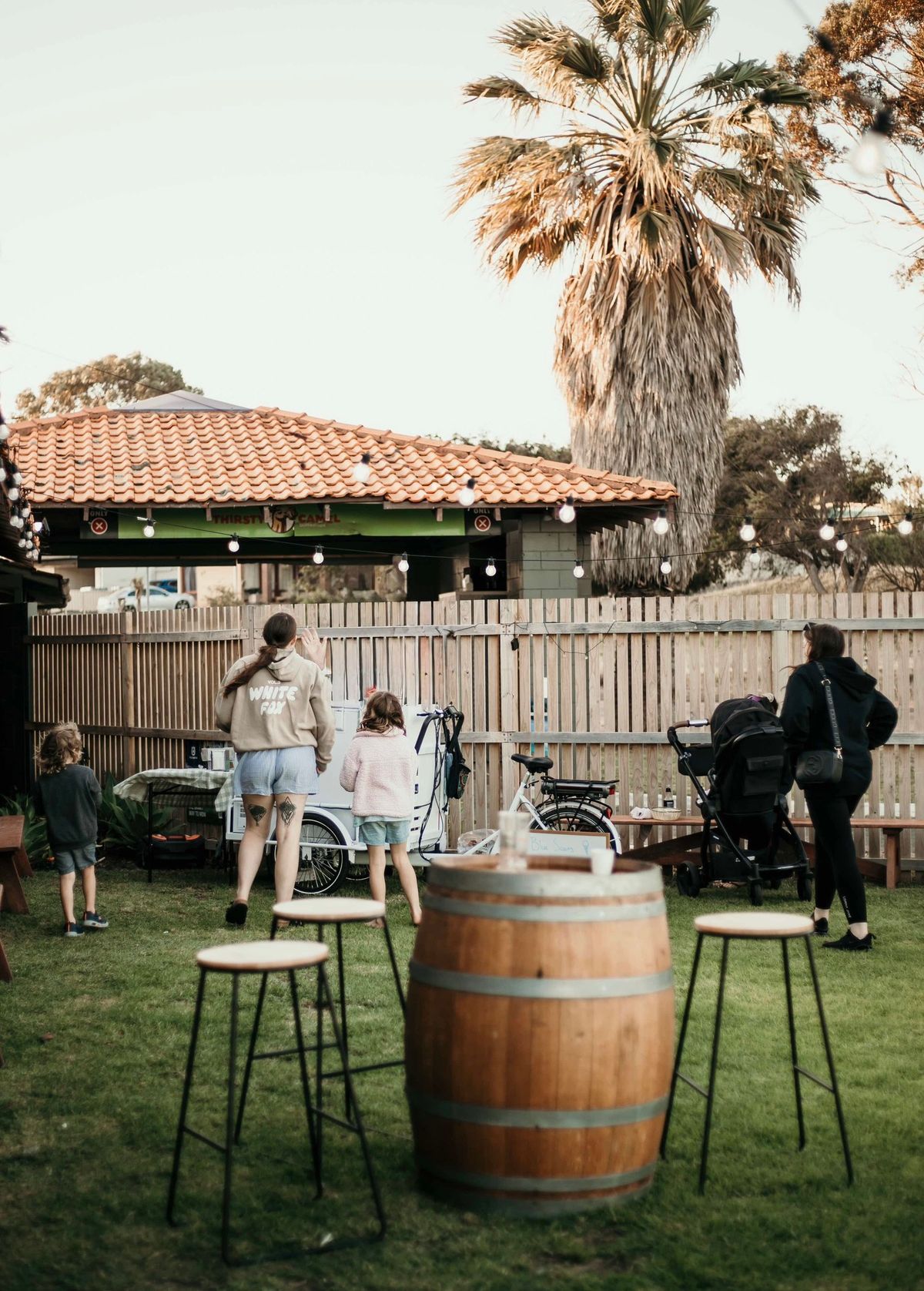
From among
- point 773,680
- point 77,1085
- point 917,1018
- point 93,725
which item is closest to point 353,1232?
Result: point 77,1085

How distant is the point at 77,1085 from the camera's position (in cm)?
552

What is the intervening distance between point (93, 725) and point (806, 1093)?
1047cm

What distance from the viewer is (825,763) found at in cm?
776

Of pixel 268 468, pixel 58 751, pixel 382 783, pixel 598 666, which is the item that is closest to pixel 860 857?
pixel 598 666

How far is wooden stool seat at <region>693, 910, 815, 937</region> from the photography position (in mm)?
4348

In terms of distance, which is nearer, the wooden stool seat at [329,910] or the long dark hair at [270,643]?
the wooden stool seat at [329,910]

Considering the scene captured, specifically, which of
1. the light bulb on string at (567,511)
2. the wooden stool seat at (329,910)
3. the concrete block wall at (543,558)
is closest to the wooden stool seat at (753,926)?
the wooden stool seat at (329,910)

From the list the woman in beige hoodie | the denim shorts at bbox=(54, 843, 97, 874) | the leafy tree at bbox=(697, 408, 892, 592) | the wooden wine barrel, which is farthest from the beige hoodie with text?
the leafy tree at bbox=(697, 408, 892, 592)

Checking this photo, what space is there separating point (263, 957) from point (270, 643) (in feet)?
15.0

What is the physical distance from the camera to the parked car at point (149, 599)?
1667 inches

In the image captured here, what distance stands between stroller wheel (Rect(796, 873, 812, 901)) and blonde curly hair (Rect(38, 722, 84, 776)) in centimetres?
511

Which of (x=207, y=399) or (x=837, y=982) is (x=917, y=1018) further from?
(x=207, y=399)

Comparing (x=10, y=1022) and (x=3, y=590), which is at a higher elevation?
(x=3, y=590)

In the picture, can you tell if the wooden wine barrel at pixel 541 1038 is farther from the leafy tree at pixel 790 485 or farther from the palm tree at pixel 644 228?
the leafy tree at pixel 790 485
